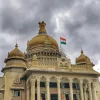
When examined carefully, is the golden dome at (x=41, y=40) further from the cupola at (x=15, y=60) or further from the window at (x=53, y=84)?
the window at (x=53, y=84)

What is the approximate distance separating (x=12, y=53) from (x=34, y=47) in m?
11.1

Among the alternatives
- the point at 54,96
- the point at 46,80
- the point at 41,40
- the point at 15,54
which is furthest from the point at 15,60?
the point at 41,40

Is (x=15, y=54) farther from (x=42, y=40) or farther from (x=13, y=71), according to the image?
(x=42, y=40)

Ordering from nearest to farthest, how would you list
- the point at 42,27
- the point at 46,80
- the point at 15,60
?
the point at 46,80 → the point at 15,60 → the point at 42,27

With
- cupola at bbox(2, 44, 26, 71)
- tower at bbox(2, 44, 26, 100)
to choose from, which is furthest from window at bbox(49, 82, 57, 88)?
cupola at bbox(2, 44, 26, 71)

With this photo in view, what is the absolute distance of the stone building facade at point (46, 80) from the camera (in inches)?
1572

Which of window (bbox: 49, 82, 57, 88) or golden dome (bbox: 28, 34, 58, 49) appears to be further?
golden dome (bbox: 28, 34, 58, 49)

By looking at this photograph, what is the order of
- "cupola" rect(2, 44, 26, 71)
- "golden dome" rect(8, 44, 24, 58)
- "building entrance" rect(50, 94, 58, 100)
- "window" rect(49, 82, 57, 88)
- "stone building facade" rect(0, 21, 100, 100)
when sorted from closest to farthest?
1. "stone building facade" rect(0, 21, 100, 100)
2. "building entrance" rect(50, 94, 58, 100)
3. "window" rect(49, 82, 57, 88)
4. "cupola" rect(2, 44, 26, 71)
5. "golden dome" rect(8, 44, 24, 58)

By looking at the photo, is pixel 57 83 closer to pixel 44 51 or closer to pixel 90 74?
pixel 90 74

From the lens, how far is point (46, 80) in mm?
40031

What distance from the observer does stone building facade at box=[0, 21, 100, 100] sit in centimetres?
3994

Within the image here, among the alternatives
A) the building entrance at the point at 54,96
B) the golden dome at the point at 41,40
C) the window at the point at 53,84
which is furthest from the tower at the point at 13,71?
the golden dome at the point at 41,40

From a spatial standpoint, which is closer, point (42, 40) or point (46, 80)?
point (46, 80)

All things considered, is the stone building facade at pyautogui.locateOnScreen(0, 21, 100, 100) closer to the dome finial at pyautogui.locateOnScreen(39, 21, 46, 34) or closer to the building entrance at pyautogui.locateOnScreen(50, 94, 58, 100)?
the building entrance at pyautogui.locateOnScreen(50, 94, 58, 100)
